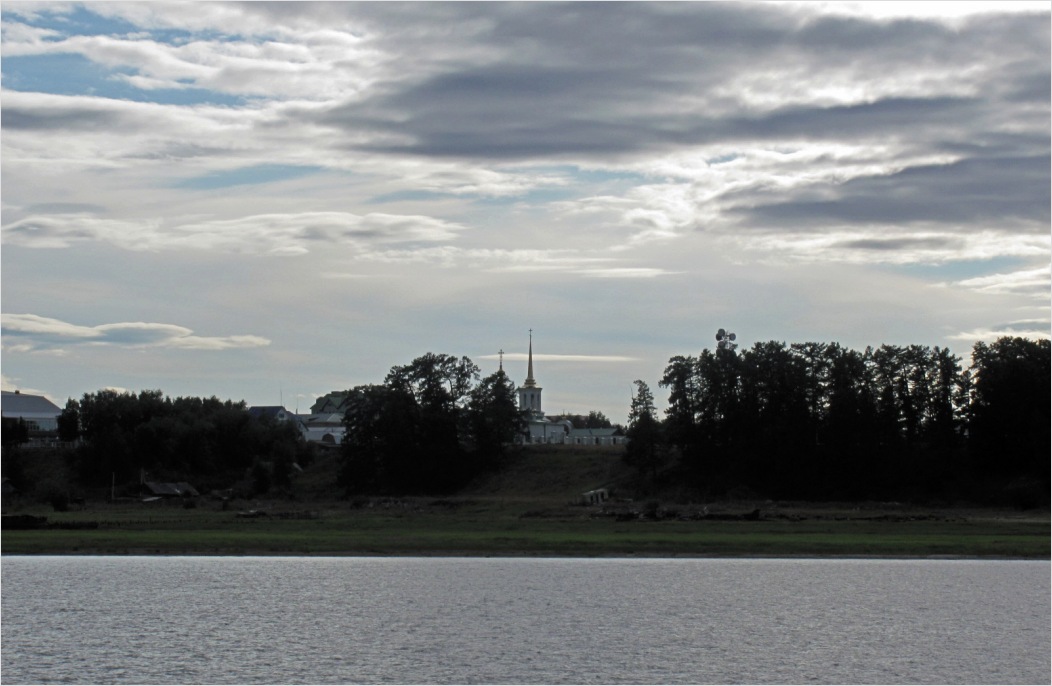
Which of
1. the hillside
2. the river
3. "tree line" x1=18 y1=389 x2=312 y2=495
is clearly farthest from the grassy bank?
"tree line" x1=18 y1=389 x2=312 y2=495

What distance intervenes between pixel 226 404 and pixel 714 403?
231 feet

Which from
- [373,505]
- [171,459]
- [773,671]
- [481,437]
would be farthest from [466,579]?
[171,459]

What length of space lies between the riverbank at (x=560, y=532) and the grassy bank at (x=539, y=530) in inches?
3.2

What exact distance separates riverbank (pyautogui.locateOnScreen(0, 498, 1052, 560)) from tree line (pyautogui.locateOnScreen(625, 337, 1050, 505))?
980 centimetres

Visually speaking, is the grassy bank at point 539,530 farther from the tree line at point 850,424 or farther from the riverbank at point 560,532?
the tree line at point 850,424

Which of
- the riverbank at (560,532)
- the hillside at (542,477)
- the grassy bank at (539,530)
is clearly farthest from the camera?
the hillside at (542,477)

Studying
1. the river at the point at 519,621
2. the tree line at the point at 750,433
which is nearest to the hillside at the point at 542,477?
the tree line at the point at 750,433

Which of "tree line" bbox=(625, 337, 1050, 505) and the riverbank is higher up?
"tree line" bbox=(625, 337, 1050, 505)

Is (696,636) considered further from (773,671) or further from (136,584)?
(136,584)

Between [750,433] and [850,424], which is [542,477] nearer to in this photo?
[750,433]

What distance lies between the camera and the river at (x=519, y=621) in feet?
108

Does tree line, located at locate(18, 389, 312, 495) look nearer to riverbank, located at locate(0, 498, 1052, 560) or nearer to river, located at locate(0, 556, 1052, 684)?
riverbank, located at locate(0, 498, 1052, 560)

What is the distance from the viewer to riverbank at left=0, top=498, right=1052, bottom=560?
63156 millimetres

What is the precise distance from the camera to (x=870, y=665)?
3438 cm
